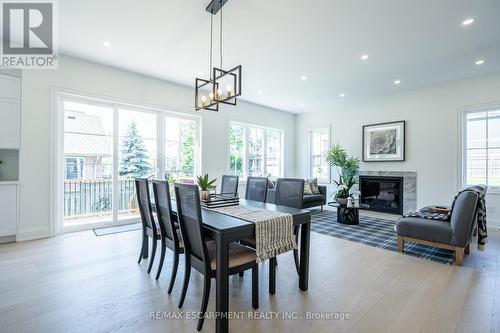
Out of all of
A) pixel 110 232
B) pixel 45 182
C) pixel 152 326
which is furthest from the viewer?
pixel 110 232

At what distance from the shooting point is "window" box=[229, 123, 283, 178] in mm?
6377

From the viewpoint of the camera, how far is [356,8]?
2.67 metres

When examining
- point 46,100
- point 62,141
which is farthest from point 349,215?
point 46,100

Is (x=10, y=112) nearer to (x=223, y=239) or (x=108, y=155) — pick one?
(x=108, y=155)

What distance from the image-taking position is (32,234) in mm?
3680

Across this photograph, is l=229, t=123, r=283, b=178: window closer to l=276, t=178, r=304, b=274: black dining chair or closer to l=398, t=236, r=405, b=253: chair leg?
l=276, t=178, r=304, b=274: black dining chair

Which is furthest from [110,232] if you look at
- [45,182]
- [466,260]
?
[466,260]

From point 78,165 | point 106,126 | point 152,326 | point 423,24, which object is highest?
point 423,24

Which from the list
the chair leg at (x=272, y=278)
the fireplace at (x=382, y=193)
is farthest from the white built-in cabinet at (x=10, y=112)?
the fireplace at (x=382, y=193)

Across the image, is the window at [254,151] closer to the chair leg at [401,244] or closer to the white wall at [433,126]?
the white wall at [433,126]

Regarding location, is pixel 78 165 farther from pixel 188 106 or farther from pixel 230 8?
pixel 230 8

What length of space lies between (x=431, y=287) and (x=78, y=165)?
5256 mm

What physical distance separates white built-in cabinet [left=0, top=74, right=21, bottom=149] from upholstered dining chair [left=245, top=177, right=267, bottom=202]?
3502 mm

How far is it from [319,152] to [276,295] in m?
5.78
